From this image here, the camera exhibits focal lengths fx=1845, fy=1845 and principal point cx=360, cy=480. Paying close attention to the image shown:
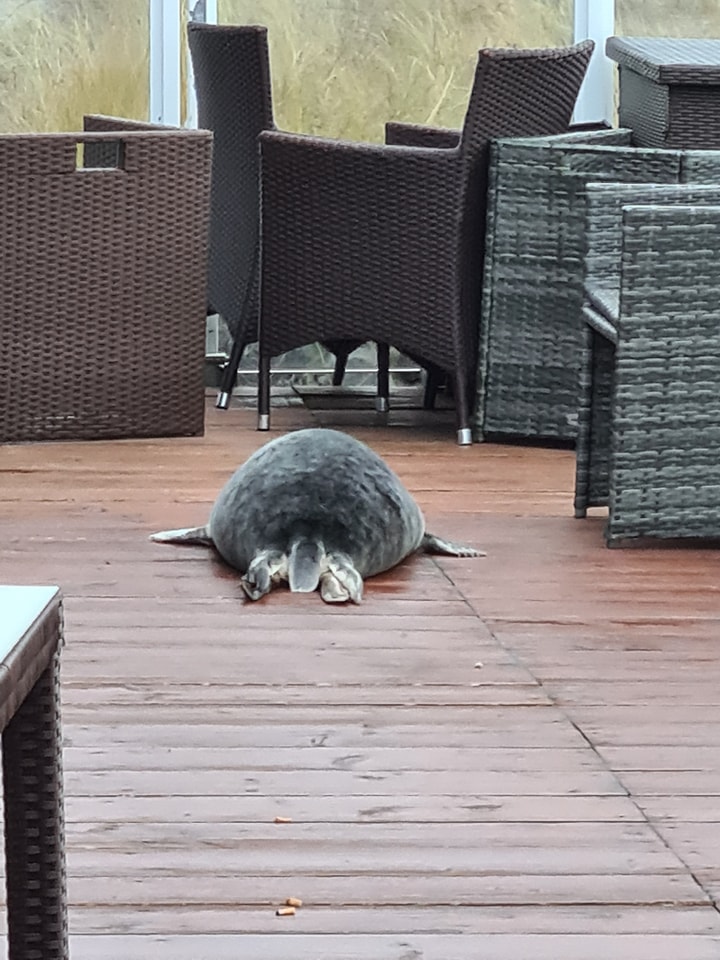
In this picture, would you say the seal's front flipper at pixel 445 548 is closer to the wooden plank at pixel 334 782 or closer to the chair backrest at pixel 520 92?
the wooden plank at pixel 334 782

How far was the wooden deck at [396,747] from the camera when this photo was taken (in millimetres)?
1882

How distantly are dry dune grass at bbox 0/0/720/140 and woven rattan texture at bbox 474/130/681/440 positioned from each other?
839 mm

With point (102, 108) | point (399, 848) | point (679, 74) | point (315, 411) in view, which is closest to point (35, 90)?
point (102, 108)

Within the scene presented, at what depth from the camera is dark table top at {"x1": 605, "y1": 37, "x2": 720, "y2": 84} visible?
14.1 feet

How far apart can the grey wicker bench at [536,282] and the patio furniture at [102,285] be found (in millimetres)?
704

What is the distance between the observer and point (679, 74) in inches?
169

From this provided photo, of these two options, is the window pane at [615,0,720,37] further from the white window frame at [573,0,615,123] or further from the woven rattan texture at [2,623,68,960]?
the woven rattan texture at [2,623,68,960]

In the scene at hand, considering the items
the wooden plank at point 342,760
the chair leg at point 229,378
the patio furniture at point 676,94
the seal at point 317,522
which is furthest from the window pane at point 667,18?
the wooden plank at point 342,760

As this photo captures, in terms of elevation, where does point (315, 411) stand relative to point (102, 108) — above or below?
below

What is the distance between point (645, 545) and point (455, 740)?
4.03 feet

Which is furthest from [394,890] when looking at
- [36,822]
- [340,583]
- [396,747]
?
[340,583]

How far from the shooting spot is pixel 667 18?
206 inches

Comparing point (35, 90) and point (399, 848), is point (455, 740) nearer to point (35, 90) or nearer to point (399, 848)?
point (399, 848)

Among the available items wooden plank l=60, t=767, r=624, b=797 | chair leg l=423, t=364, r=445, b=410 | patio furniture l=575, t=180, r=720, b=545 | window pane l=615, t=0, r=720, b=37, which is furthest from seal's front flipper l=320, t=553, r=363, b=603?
window pane l=615, t=0, r=720, b=37
